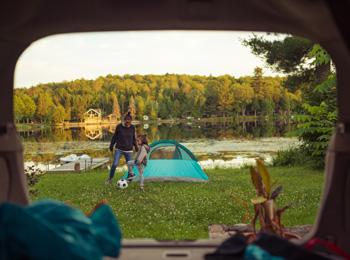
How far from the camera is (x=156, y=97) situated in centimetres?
6094

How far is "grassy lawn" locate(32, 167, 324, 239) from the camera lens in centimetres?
460

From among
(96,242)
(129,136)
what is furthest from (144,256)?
(129,136)

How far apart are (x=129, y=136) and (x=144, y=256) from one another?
588cm

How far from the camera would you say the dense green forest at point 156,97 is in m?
52.8

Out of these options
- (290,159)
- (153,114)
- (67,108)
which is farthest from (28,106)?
(290,159)

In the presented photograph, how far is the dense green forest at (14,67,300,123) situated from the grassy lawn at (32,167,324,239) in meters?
43.7

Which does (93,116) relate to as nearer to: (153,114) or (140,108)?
(140,108)

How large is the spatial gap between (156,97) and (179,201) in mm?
55495

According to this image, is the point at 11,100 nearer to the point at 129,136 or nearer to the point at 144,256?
the point at 144,256

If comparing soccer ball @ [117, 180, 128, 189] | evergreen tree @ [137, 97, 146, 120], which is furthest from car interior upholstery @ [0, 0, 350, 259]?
evergreen tree @ [137, 97, 146, 120]

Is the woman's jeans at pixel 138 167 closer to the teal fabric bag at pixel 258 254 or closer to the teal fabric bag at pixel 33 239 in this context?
the teal fabric bag at pixel 258 254

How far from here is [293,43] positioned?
35.3 ft

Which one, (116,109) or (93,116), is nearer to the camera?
(116,109)

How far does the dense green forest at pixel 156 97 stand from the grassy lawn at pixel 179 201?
43718mm
